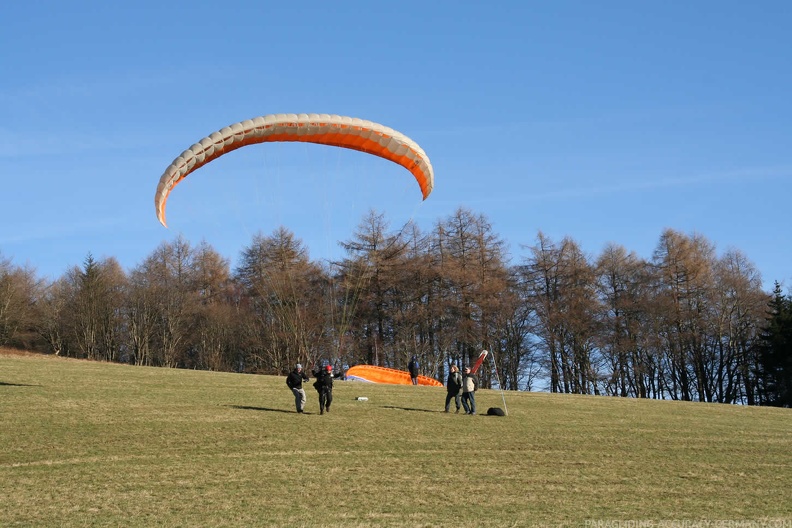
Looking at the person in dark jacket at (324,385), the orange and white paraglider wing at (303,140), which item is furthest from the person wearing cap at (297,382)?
Result: the orange and white paraglider wing at (303,140)

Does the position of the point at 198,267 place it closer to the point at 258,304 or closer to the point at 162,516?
the point at 258,304

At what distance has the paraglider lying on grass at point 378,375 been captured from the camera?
1457 inches

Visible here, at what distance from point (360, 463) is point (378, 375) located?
21360 millimetres

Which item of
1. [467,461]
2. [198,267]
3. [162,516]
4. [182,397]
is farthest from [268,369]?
[162,516]

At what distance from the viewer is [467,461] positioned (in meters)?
17.2

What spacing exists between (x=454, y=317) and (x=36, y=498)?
42.3 metres

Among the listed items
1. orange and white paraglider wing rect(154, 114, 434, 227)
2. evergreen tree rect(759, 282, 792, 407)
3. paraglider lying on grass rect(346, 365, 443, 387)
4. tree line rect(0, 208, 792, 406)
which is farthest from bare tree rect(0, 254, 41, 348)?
evergreen tree rect(759, 282, 792, 407)

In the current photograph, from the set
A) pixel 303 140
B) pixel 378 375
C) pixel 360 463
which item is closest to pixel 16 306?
pixel 378 375

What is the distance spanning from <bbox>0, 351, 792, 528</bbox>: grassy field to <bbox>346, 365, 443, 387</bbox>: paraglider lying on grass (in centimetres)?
948

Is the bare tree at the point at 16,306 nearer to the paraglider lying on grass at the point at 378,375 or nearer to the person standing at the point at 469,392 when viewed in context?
the paraglider lying on grass at the point at 378,375

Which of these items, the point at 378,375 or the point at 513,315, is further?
the point at 513,315

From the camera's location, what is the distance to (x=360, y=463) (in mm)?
16703

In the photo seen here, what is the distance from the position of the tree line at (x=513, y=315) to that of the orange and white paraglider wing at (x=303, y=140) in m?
23.2

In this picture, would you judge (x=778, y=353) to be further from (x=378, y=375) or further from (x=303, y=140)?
(x=303, y=140)
